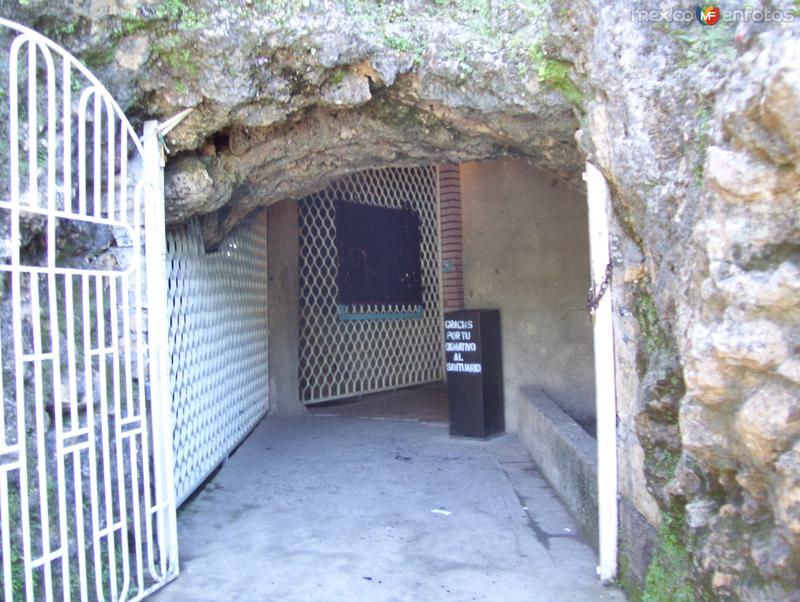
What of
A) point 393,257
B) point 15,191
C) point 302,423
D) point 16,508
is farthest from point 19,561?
point 393,257

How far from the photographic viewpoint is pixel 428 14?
3.54 m

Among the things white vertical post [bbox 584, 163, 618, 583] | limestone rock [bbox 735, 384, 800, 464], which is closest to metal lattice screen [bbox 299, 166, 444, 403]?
white vertical post [bbox 584, 163, 618, 583]

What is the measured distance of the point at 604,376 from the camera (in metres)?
3.20

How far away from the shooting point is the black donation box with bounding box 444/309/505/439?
646cm

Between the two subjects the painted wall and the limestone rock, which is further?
the painted wall

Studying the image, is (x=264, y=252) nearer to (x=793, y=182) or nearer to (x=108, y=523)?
(x=108, y=523)

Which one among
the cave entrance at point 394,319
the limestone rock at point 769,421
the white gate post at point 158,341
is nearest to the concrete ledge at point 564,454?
the cave entrance at point 394,319

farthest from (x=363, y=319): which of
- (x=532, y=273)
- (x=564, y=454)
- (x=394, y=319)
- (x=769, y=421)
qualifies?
(x=769, y=421)

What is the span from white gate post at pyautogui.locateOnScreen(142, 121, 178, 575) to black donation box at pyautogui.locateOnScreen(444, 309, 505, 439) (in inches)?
140

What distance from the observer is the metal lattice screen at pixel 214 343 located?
4441 mm

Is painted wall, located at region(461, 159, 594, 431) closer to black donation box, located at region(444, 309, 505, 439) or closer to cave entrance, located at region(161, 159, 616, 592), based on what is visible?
cave entrance, located at region(161, 159, 616, 592)

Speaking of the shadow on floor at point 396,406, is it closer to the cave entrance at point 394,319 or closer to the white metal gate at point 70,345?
the cave entrance at point 394,319

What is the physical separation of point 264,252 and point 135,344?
3743mm

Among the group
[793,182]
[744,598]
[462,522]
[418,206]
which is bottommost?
[462,522]
